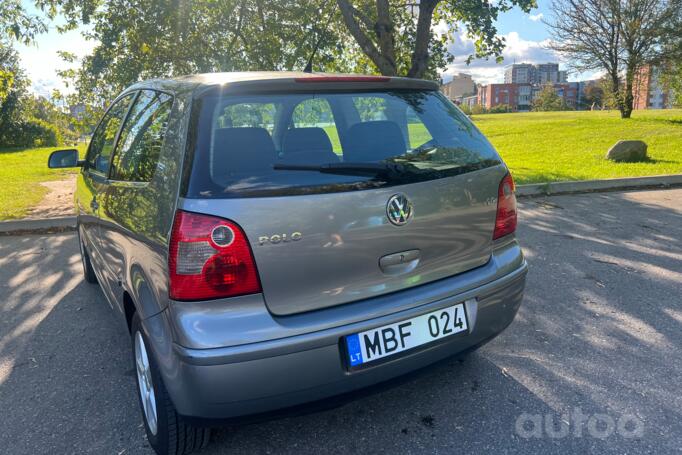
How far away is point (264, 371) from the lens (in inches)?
73.1

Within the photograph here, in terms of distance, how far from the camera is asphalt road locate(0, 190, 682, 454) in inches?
92.0

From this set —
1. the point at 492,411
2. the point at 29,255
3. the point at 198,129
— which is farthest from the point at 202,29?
the point at 492,411

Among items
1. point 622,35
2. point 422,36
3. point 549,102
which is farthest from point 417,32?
point 549,102

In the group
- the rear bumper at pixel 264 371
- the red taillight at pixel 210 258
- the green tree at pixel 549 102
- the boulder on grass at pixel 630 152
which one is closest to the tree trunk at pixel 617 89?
the boulder on grass at pixel 630 152

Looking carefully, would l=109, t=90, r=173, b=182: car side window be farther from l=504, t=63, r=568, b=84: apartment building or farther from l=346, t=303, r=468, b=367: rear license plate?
l=504, t=63, r=568, b=84: apartment building

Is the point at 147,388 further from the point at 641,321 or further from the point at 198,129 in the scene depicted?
the point at 641,321

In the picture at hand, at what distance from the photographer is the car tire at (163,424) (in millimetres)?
2123

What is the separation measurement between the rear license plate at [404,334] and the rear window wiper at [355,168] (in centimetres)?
62

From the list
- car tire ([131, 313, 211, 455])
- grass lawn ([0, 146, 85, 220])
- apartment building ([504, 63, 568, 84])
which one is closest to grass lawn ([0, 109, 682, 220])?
grass lawn ([0, 146, 85, 220])

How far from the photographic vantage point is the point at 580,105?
11556 cm

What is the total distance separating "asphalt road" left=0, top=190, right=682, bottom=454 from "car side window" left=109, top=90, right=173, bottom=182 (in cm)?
120

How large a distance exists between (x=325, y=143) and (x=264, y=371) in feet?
3.45

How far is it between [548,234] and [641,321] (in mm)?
2417

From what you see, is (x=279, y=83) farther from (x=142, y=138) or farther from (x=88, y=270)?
(x=88, y=270)
